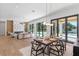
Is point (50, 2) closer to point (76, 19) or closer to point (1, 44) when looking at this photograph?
point (76, 19)

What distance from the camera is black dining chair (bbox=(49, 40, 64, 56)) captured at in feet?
10.7

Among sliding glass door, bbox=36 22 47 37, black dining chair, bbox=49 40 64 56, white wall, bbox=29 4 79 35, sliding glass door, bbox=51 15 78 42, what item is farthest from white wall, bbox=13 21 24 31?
black dining chair, bbox=49 40 64 56

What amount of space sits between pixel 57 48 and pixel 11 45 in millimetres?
1461

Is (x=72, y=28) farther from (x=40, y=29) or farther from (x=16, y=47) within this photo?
(x=16, y=47)

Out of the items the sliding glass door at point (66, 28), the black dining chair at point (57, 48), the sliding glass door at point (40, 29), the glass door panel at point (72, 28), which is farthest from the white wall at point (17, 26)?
the glass door panel at point (72, 28)

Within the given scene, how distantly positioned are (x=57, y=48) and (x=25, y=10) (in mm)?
1567

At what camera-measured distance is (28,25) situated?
3277 millimetres

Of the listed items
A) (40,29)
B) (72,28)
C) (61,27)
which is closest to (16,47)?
(40,29)

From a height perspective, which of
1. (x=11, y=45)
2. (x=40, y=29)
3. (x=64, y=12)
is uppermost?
(x=64, y=12)

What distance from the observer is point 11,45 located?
3.30 meters

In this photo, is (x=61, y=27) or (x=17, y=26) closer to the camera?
(x=17, y=26)

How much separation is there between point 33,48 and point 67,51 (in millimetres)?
1064

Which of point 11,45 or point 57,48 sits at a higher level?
point 11,45

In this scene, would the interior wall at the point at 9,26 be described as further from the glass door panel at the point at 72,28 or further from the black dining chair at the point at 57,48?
the glass door panel at the point at 72,28
